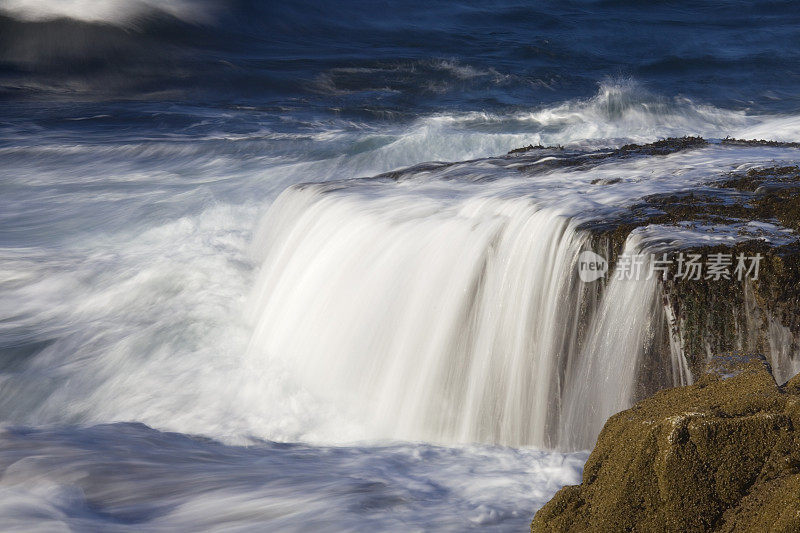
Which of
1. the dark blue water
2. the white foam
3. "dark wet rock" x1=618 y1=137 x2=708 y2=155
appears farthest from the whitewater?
the white foam

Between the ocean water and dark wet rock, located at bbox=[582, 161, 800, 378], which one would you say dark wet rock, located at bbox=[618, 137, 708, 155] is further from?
dark wet rock, located at bbox=[582, 161, 800, 378]

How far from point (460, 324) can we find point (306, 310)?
1.17 m

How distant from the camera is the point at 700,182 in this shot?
429 cm

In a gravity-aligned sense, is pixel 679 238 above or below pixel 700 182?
below

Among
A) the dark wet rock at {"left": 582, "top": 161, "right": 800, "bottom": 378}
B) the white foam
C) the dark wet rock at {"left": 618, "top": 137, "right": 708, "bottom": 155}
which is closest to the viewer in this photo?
the dark wet rock at {"left": 582, "top": 161, "right": 800, "bottom": 378}

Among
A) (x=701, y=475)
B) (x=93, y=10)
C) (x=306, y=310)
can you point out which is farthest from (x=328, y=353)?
(x=93, y=10)

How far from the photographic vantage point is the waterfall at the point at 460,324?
10.9 ft

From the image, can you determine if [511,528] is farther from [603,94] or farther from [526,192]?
[603,94]

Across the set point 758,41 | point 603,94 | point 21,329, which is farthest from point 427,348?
point 758,41

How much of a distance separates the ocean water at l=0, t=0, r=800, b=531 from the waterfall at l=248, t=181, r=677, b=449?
1 cm

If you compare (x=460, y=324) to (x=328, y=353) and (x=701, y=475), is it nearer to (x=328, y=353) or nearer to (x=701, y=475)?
(x=328, y=353)

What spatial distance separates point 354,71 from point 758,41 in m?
8.85

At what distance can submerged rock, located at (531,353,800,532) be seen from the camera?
6.03 feet

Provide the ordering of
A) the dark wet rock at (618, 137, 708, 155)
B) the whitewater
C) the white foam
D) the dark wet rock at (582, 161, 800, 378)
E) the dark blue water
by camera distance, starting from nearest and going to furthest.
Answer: the whitewater
the dark wet rock at (582, 161, 800, 378)
the dark wet rock at (618, 137, 708, 155)
the dark blue water
the white foam
